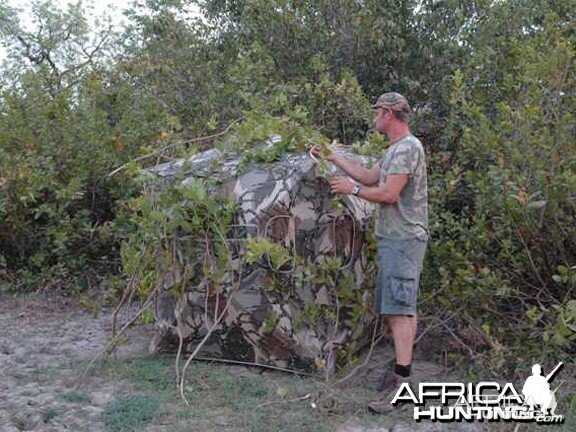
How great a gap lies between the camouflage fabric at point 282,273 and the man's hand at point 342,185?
A: 33 centimetres

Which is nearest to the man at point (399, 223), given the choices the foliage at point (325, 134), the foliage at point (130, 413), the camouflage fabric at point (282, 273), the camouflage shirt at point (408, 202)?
the camouflage shirt at point (408, 202)

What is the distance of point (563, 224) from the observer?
5.25 metres

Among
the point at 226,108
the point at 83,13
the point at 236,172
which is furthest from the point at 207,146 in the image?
the point at 83,13

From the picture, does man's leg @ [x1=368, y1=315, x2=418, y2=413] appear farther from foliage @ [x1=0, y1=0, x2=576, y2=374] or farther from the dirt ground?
foliage @ [x1=0, y1=0, x2=576, y2=374]

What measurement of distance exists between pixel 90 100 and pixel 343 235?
13.9ft

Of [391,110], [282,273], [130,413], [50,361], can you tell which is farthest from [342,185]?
[50,361]

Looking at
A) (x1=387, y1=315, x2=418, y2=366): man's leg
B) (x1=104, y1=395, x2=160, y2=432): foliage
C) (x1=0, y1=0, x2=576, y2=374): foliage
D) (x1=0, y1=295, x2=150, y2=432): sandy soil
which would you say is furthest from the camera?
(x1=0, y1=0, x2=576, y2=374): foliage

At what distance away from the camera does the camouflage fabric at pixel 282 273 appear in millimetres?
5027

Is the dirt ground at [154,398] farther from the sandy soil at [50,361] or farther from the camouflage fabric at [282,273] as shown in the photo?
the camouflage fabric at [282,273]

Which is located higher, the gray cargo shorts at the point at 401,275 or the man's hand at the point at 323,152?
the man's hand at the point at 323,152

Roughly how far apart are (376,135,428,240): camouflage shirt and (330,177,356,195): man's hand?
0.18m

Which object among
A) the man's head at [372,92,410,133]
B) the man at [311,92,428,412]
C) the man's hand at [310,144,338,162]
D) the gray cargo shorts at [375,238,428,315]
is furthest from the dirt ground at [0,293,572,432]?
the man's head at [372,92,410,133]

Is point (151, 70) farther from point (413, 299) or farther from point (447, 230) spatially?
point (413, 299)

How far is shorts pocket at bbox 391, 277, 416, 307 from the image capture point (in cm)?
468
